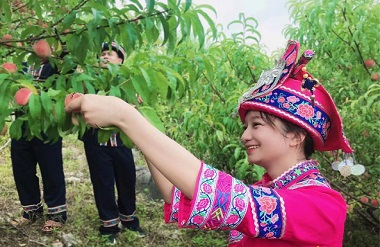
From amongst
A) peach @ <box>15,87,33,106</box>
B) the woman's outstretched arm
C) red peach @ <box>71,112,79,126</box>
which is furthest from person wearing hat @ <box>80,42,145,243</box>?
the woman's outstretched arm

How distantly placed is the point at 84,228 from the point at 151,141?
Answer: 2.65 m

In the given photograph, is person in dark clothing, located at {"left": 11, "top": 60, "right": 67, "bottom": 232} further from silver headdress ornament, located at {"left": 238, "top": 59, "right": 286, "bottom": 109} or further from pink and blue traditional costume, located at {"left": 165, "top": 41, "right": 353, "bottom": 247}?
silver headdress ornament, located at {"left": 238, "top": 59, "right": 286, "bottom": 109}

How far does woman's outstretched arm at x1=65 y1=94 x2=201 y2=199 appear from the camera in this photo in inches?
35.4

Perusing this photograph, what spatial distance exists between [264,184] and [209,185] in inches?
15.2

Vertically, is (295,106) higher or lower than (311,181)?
higher

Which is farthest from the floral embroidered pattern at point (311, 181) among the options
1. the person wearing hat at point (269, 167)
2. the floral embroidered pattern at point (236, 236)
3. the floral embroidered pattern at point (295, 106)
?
the floral embroidered pattern at point (236, 236)

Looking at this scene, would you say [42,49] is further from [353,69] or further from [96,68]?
[353,69]

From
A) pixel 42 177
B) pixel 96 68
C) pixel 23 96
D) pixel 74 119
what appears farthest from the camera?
pixel 42 177

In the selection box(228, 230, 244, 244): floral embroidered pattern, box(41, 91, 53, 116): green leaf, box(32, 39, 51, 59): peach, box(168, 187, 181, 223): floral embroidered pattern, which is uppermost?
box(32, 39, 51, 59): peach

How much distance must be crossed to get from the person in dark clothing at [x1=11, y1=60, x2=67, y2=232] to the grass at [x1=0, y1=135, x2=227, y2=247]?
0.31 ft

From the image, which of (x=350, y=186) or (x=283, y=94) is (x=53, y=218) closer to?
(x=350, y=186)

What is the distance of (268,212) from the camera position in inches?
38.9

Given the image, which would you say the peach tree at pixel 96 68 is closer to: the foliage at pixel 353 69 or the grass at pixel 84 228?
the foliage at pixel 353 69

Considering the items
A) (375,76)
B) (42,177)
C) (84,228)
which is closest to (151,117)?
(375,76)
